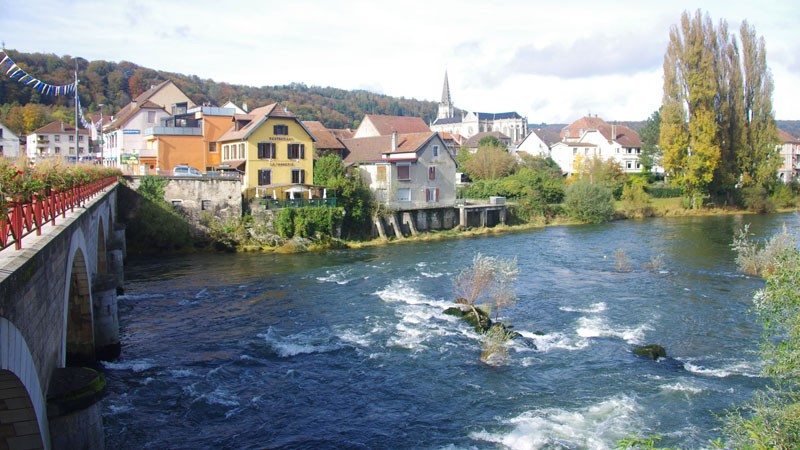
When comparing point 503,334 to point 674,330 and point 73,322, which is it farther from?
point 73,322

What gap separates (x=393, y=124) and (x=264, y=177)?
105 ft

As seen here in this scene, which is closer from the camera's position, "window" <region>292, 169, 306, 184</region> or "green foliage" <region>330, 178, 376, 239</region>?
"green foliage" <region>330, 178, 376, 239</region>

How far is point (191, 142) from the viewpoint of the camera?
53.8m

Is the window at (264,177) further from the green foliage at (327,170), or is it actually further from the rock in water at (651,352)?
the rock in water at (651,352)

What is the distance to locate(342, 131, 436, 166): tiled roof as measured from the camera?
5403 centimetres

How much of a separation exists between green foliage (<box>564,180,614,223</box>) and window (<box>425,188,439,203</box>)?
14.7 meters

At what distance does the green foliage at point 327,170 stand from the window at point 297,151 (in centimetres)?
147

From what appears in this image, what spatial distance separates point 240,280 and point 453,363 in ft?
53.6

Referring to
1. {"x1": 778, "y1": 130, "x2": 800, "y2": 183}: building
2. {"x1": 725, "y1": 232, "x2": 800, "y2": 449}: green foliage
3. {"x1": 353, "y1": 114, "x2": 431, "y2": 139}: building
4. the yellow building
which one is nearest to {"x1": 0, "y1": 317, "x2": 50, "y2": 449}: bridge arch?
{"x1": 725, "y1": 232, "x2": 800, "y2": 449}: green foliage

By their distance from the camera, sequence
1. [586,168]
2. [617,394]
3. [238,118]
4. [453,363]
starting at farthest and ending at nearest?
1. [586,168]
2. [238,118]
3. [453,363]
4. [617,394]

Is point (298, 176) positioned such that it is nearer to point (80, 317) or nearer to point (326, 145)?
point (326, 145)

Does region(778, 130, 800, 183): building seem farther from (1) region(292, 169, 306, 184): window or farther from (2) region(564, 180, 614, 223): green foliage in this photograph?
(1) region(292, 169, 306, 184): window

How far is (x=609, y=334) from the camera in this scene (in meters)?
22.8

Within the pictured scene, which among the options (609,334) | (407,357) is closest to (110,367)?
(407,357)
